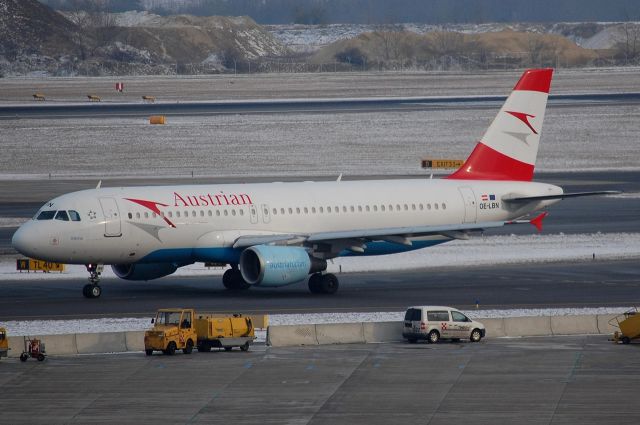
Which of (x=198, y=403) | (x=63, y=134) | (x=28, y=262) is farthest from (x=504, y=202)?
(x=63, y=134)

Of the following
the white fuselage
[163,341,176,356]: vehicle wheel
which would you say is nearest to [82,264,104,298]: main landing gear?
the white fuselage

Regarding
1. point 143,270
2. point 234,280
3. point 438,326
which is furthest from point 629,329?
point 143,270

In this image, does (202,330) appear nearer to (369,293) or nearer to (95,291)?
(95,291)

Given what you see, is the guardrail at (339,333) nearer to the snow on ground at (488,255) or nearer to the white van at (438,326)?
the white van at (438,326)

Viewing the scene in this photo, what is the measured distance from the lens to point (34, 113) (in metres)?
130

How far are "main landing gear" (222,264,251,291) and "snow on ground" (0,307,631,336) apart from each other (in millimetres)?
7049

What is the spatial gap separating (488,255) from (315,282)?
1214 centimetres

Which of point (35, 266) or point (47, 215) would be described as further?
point (35, 266)

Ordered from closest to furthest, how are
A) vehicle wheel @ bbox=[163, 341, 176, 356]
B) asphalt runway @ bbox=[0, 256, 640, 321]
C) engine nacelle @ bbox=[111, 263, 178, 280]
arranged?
vehicle wheel @ bbox=[163, 341, 176, 356], asphalt runway @ bbox=[0, 256, 640, 321], engine nacelle @ bbox=[111, 263, 178, 280]

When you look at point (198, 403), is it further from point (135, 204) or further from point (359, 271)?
point (359, 271)

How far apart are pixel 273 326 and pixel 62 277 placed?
1803cm

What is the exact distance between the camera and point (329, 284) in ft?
168

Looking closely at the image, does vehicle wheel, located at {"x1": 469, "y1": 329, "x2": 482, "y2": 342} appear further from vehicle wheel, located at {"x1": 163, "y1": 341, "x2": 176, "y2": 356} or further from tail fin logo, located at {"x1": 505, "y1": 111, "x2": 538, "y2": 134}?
tail fin logo, located at {"x1": 505, "y1": 111, "x2": 538, "y2": 134}

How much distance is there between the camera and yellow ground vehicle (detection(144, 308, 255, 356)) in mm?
39312
